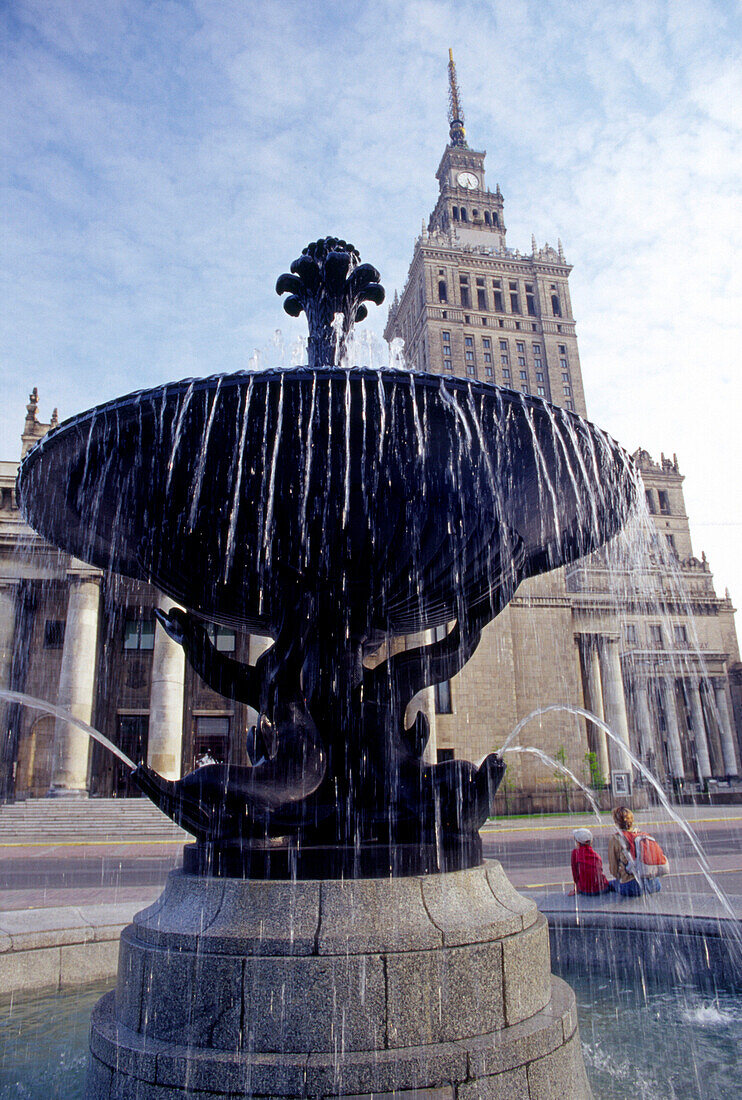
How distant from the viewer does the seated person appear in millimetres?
7441

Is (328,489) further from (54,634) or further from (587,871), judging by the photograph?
(54,634)

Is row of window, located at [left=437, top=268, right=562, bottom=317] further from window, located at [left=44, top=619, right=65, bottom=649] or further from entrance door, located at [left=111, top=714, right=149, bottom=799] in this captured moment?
entrance door, located at [left=111, top=714, right=149, bottom=799]

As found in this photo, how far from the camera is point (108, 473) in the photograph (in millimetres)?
5145

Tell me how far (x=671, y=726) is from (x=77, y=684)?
5526 cm

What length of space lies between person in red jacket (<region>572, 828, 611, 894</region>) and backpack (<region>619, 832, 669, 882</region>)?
13.0 inches

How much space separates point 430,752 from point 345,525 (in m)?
33.8

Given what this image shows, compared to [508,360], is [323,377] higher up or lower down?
lower down

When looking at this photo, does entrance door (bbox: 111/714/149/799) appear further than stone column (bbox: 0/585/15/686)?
Yes

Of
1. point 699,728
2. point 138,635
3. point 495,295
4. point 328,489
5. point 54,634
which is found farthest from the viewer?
point 495,295

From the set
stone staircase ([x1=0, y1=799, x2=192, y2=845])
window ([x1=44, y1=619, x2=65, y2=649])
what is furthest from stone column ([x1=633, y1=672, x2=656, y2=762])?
window ([x1=44, y1=619, x2=65, y2=649])

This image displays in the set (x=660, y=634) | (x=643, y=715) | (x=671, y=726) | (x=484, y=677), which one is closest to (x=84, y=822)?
(x=484, y=677)

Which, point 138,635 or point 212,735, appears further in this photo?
point 138,635

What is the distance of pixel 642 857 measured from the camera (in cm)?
759

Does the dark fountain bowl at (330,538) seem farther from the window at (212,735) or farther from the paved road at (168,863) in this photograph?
the window at (212,735)
